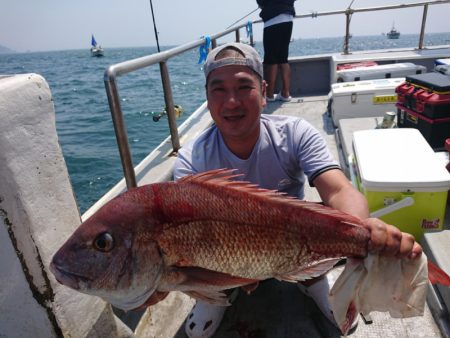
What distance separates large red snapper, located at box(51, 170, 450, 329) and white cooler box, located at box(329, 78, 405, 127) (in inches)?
149

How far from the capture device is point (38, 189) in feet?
5.00

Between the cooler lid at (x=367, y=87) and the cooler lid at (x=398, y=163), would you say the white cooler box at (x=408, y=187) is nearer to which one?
the cooler lid at (x=398, y=163)

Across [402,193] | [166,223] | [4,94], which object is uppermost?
[4,94]

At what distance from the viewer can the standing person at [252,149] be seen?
2051mm

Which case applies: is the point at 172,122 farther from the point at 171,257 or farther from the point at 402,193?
the point at 171,257

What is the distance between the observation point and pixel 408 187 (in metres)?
2.52

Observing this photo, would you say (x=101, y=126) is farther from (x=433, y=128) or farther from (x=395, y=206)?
(x=395, y=206)

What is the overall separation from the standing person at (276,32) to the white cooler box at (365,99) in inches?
66.9

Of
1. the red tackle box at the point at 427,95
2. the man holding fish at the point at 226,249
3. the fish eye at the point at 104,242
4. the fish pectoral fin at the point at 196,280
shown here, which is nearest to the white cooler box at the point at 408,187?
the red tackle box at the point at 427,95

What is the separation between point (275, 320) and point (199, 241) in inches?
49.5

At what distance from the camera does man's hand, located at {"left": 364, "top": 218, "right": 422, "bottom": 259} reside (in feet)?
4.66

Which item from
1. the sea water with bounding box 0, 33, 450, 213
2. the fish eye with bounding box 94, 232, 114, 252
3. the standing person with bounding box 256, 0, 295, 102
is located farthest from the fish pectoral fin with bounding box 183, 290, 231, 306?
the standing person with bounding box 256, 0, 295, 102

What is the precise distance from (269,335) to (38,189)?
1581 mm

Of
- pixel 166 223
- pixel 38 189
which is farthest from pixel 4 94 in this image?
pixel 166 223
